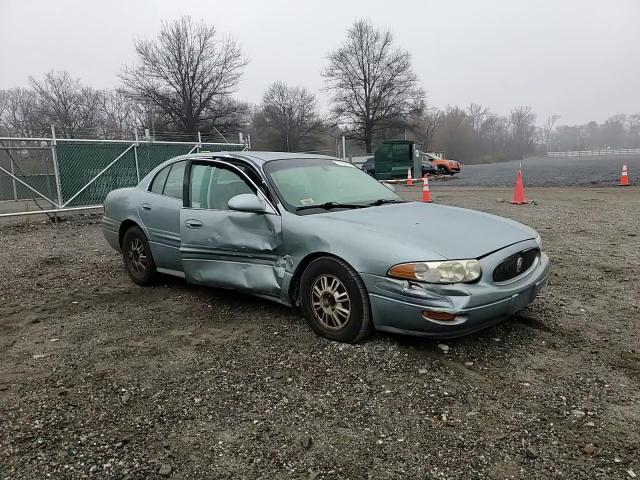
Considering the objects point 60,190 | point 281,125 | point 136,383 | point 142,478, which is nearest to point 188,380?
point 136,383

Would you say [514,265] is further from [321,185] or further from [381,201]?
[321,185]

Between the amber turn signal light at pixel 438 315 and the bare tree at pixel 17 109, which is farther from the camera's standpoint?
the bare tree at pixel 17 109

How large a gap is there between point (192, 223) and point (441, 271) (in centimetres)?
237

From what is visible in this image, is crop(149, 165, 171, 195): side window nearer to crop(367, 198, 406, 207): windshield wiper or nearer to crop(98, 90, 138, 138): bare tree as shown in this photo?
crop(367, 198, 406, 207): windshield wiper

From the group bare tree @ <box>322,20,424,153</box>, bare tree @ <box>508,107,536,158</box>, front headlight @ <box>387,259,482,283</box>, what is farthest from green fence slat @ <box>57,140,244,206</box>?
bare tree @ <box>508,107,536,158</box>

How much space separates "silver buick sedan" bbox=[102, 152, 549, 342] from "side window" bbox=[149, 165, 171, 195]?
2cm

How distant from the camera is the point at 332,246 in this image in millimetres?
3365

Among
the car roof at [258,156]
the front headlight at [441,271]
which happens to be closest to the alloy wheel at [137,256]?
the car roof at [258,156]

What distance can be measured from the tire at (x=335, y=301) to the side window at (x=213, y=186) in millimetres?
1051

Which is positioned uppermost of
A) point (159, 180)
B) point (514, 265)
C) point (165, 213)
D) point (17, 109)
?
point (17, 109)

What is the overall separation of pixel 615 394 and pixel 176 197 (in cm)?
391

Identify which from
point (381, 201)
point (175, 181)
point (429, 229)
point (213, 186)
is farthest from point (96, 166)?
point (429, 229)

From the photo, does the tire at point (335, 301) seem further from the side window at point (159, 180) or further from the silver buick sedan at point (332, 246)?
the side window at point (159, 180)

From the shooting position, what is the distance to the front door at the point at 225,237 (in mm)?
3805
